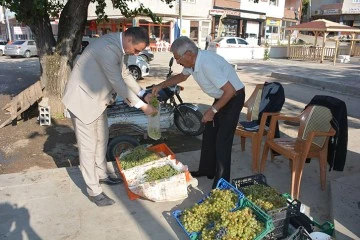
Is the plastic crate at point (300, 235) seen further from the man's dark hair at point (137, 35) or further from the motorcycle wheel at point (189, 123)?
the motorcycle wheel at point (189, 123)

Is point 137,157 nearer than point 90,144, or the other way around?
point 90,144

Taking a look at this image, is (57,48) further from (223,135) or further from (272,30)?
(272,30)

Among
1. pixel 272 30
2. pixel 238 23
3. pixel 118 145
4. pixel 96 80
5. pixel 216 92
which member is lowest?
pixel 118 145

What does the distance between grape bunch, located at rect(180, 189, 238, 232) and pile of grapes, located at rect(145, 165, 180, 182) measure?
0.60 m

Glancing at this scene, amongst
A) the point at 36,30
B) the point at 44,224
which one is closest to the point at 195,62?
the point at 44,224

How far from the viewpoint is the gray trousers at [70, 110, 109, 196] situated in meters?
3.35

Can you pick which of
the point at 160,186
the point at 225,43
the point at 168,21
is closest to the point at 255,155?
the point at 160,186

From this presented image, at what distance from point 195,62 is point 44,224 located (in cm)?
218

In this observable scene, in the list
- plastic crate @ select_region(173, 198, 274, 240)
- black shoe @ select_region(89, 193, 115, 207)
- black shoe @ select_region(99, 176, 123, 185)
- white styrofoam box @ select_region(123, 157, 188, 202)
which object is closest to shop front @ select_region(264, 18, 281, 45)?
black shoe @ select_region(99, 176, 123, 185)

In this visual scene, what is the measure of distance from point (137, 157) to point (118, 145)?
0.94 meters

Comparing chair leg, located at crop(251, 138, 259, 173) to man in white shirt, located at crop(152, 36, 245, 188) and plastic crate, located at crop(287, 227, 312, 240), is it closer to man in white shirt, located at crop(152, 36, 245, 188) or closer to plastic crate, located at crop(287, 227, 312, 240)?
man in white shirt, located at crop(152, 36, 245, 188)

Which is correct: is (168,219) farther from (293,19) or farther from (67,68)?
(293,19)

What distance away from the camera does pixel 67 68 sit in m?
7.11

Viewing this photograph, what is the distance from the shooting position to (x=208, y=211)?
295cm
